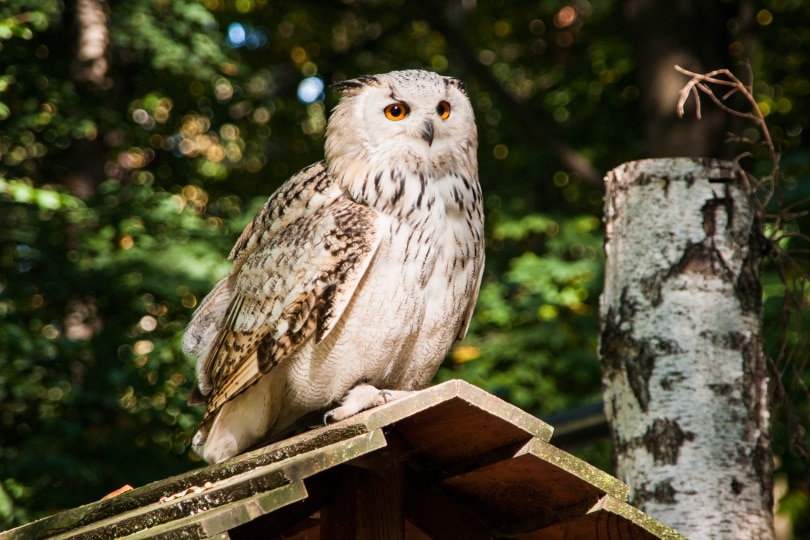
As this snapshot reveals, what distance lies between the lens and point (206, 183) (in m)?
9.89

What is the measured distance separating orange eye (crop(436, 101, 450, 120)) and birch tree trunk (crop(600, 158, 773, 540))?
70cm

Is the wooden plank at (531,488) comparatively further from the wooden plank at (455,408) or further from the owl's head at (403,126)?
the owl's head at (403,126)

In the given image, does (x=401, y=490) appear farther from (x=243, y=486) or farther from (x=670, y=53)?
(x=670, y=53)

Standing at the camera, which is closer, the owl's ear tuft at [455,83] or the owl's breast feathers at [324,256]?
the owl's breast feathers at [324,256]

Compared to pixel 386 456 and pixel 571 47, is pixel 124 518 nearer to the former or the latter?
pixel 386 456

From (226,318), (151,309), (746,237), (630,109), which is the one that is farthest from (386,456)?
(630,109)

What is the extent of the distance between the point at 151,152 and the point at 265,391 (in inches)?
237

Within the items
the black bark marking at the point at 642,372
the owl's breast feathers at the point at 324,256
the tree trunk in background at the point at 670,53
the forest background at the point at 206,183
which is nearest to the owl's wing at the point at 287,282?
the owl's breast feathers at the point at 324,256

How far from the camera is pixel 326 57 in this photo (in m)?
11.1

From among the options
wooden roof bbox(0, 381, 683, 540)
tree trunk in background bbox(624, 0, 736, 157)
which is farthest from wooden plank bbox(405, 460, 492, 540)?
tree trunk in background bbox(624, 0, 736, 157)

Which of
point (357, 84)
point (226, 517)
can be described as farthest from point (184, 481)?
point (357, 84)

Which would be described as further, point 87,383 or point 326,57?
point 326,57

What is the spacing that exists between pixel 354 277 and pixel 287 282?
26 centimetres

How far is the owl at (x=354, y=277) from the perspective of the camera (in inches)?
119
